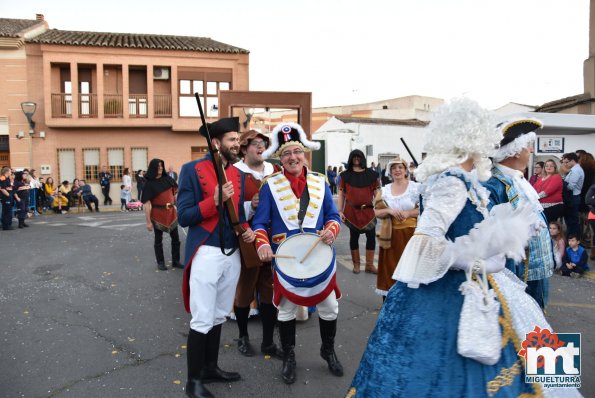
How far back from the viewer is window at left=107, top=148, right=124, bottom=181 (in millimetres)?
24250

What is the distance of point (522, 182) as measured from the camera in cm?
347

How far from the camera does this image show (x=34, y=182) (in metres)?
17.6

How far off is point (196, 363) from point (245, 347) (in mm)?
927

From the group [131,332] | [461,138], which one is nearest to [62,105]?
[131,332]

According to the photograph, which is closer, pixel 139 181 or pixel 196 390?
pixel 196 390

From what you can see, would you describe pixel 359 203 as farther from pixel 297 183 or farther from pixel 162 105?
pixel 162 105

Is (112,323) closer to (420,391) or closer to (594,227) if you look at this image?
(420,391)

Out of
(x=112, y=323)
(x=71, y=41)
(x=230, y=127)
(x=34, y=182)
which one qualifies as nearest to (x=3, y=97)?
(x=71, y=41)

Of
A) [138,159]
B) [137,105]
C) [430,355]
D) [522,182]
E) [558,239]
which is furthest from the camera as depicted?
[138,159]

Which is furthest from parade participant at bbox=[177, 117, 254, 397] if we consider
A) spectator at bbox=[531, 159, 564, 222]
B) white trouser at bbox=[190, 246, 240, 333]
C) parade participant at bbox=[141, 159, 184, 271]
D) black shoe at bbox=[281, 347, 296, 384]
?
spectator at bbox=[531, 159, 564, 222]

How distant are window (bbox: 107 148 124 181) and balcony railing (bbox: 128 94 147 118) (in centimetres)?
206

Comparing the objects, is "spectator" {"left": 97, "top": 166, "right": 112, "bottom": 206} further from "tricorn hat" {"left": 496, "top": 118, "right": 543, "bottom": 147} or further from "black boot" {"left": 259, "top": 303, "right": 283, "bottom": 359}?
"tricorn hat" {"left": 496, "top": 118, "right": 543, "bottom": 147}

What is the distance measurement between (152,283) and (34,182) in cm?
1365

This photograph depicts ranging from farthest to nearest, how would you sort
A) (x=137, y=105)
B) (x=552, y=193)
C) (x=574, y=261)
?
(x=137, y=105) < (x=552, y=193) < (x=574, y=261)
